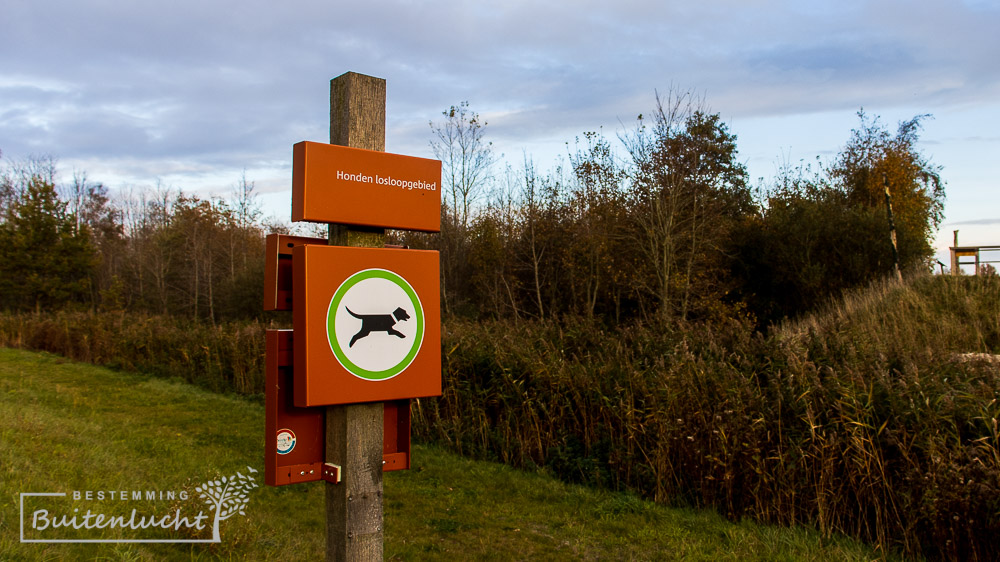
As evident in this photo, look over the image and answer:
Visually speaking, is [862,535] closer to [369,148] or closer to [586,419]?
[586,419]

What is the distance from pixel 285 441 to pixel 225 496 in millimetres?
2711

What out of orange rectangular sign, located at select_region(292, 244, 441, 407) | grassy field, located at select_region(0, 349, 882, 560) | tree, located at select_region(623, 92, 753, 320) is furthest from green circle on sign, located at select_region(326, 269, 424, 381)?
tree, located at select_region(623, 92, 753, 320)

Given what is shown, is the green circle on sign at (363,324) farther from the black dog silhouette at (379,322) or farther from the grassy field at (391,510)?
the grassy field at (391,510)

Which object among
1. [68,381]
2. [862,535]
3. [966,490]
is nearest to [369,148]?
[966,490]

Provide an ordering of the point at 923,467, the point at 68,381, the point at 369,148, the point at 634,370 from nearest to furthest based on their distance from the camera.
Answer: the point at 369,148, the point at 923,467, the point at 634,370, the point at 68,381

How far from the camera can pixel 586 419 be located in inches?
287

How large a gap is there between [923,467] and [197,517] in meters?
4.91

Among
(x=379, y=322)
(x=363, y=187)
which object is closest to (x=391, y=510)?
(x=379, y=322)

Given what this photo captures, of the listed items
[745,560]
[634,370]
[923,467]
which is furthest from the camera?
[634,370]

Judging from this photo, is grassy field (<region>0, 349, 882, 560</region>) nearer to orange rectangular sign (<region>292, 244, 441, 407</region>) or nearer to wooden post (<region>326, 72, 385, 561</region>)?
wooden post (<region>326, 72, 385, 561</region>)

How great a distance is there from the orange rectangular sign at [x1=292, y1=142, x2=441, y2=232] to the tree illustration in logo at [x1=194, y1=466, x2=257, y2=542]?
2.42 m

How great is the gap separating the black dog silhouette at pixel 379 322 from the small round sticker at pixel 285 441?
44cm

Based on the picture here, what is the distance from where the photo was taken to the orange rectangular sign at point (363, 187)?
8.87 feet

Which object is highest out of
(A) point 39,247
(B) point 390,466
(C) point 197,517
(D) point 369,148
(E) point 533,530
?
(A) point 39,247
